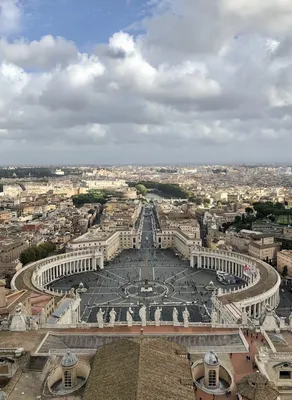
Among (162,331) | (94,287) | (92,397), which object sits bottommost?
(94,287)

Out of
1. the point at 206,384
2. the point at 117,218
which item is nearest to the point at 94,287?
the point at 206,384

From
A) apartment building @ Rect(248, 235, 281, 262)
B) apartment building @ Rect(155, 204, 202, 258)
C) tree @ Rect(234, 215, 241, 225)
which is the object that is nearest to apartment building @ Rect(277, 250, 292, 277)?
apartment building @ Rect(248, 235, 281, 262)

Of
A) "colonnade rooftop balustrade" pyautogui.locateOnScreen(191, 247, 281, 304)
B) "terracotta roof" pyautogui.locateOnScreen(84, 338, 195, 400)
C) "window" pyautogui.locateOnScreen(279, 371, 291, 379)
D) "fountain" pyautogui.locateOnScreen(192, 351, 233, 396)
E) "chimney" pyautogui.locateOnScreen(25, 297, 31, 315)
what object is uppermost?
"terracotta roof" pyautogui.locateOnScreen(84, 338, 195, 400)

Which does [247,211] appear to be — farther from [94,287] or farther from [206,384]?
[206,384]

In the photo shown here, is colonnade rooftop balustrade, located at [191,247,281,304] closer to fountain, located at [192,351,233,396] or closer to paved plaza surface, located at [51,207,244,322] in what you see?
paved plaza surface, located at [51,207,244,322]

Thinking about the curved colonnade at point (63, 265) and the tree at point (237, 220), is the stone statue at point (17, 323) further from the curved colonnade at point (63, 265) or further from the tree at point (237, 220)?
the tree at point (237, 220)

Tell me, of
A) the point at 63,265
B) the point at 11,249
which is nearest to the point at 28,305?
the point at 63,265

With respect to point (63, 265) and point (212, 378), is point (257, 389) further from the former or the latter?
point (63, 265)
